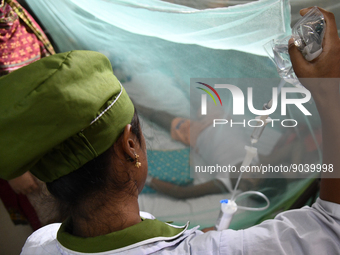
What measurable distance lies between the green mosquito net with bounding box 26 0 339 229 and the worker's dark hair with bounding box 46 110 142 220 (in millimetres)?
553

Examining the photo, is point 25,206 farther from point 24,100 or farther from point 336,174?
point 336,174

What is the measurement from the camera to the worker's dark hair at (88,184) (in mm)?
616

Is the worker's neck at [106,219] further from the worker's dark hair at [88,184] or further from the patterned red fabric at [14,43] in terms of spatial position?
the patterned red fabric at [14,43]

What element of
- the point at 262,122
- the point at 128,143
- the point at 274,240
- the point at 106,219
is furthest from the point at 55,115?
the point at 262,122

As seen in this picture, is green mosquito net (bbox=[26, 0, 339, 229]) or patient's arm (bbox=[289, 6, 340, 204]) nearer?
patient's arm (bbox=[289, 6, 340, 204])

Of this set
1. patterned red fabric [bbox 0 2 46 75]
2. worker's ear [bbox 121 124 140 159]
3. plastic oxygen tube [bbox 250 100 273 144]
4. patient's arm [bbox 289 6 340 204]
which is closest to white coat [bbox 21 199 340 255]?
patient's arm [bbox 289 6 340 204]

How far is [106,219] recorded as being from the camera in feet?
2.15

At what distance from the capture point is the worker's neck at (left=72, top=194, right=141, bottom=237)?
65cm

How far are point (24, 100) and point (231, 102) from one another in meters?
0.83

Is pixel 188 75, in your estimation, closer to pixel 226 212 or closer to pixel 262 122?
pixel 262 122

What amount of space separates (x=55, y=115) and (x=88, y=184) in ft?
0.64

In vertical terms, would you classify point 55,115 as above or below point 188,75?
above

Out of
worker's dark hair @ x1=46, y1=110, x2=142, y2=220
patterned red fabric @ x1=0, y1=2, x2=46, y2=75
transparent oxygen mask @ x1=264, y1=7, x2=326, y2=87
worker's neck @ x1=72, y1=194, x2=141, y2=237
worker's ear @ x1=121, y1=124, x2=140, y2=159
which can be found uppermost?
transparent oxygen mask @ x1=264, y1=7, x2=326, y2=87

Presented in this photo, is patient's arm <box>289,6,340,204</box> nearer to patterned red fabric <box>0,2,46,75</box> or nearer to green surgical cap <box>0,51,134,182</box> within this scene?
green surgical cap <box>0,51,134,182</box>
